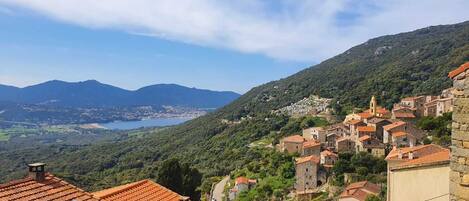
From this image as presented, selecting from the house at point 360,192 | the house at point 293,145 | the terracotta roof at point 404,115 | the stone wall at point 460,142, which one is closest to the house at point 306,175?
the house at point 293,145

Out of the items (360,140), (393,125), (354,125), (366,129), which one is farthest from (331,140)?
(393,125)

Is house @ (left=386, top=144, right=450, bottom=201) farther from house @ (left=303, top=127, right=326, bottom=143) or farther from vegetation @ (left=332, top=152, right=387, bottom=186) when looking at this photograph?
house @ (left=303, top=127, right=326, bottom=143)

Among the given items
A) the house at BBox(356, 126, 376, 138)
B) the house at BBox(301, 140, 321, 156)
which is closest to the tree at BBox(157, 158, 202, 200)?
the house at BBox(301, 140, 321, 156)

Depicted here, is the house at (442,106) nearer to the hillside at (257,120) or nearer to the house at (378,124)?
the house at (378,124)

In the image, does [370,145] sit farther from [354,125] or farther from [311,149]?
[311,149]

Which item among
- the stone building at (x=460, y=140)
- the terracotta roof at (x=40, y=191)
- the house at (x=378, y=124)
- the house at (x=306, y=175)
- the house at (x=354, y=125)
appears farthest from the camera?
the house at (x=378, y=124)

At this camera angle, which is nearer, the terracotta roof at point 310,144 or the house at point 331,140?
the terracotta roof at point 310,144

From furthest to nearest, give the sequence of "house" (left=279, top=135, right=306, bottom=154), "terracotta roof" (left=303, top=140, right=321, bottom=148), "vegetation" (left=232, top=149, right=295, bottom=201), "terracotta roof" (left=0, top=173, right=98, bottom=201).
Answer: "house" (left=279, top=135, right=306, bottom=154) → "terracotta roof" (left=303, top=140, right=321, bottom=148) → "vegetation" (left=232, top=149, right=295, bottom=201) → "terracotta roof" (left=0, top=173, right=98, bottom=201)
